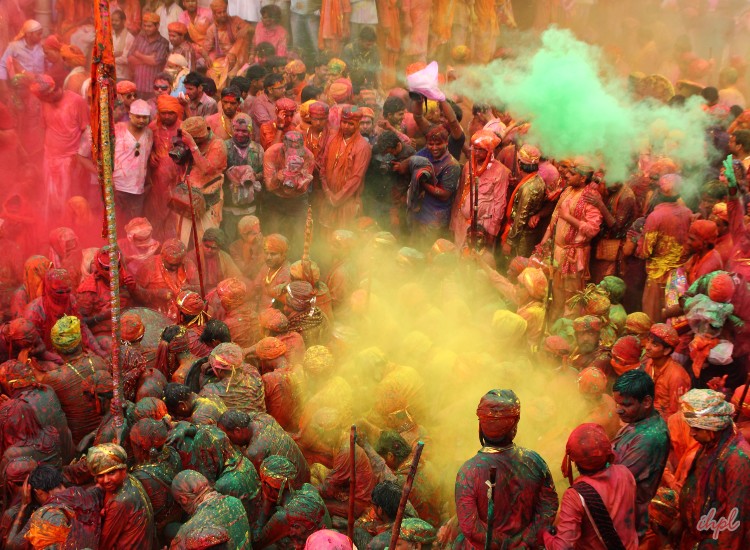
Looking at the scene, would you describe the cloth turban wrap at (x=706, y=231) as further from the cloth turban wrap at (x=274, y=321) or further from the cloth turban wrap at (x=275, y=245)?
the cloth turban wrap at (x=275, y=245)

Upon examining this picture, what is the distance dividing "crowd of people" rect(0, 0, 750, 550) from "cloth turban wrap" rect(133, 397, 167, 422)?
0.02m

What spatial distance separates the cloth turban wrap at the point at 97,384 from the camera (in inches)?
314

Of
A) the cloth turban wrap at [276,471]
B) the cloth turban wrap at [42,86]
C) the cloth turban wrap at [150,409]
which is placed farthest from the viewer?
the cloth turban wrap at [42,86]

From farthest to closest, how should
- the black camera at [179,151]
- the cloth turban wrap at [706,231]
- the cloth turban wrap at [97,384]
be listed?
the black camera at [179,151]
the cloth turban wrap at [706,231]
the cloth turban wrap at [97,384]

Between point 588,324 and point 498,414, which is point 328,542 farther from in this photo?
point 588,324

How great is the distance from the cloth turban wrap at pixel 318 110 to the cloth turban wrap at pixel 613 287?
4.10 metres

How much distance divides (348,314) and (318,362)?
160 cm

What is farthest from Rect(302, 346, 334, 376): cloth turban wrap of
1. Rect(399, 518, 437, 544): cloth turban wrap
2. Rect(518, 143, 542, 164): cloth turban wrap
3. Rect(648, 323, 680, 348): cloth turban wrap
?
Rect(518, 143, 542, 164): cloth turban wrap

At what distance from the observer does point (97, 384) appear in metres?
7.97

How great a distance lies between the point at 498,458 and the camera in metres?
5.43

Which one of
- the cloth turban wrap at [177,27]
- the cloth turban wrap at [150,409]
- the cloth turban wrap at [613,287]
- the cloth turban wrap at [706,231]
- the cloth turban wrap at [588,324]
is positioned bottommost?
the cloth turban wrap at [150,409]

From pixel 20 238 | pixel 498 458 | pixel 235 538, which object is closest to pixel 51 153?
pixel 20 238

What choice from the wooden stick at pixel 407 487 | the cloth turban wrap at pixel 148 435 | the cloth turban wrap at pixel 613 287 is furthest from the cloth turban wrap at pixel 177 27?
the wooden stick at pixel 407 487

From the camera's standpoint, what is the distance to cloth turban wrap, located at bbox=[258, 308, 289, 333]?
352 inches
